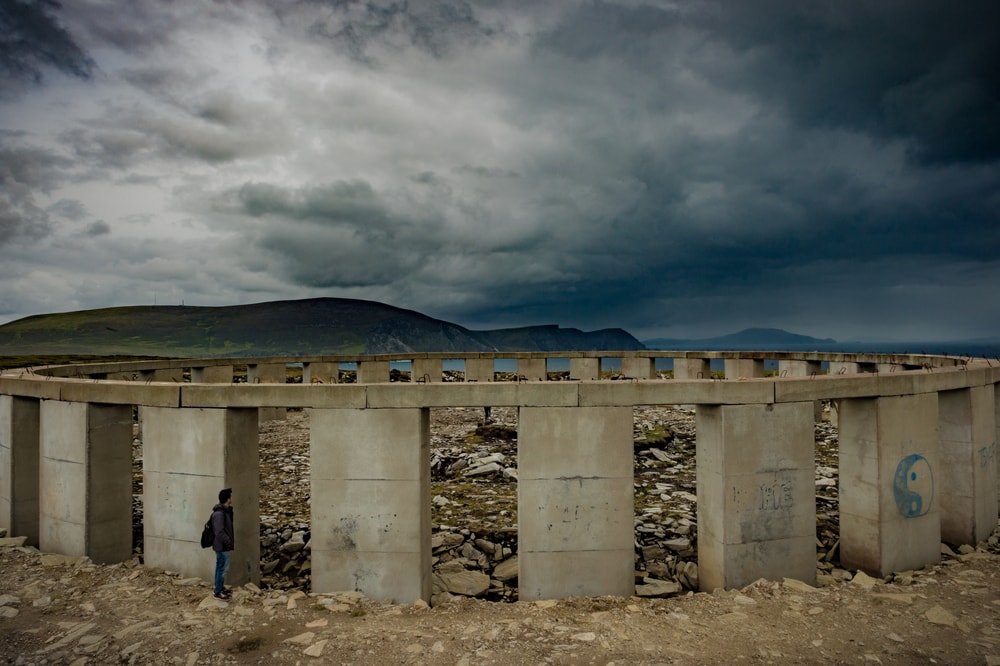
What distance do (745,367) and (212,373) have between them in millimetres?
23368

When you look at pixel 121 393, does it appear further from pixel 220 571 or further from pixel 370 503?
pixel 370 503

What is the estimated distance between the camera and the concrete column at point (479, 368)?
25391 millimetres

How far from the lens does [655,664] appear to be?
5941 millimetres

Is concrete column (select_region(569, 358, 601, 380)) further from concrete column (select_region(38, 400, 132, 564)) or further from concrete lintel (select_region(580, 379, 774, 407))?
concrete column (select_region(38, 400, 132, 564))

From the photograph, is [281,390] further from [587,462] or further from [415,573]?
[587,462]

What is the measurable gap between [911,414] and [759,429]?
3.10 meters

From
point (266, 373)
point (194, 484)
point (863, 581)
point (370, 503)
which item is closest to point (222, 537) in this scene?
point (194, 484)

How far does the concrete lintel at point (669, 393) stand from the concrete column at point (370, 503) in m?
2.66

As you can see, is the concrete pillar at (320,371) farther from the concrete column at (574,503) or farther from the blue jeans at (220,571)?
the concrete column at (574,503)

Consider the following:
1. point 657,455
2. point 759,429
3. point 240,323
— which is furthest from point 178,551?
point 240,323

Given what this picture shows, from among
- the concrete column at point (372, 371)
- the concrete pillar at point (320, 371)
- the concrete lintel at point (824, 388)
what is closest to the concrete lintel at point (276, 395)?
the concrete lintel at point (824, 388)

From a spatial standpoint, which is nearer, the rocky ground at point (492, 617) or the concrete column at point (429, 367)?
the rocky ground at point (492, 617)

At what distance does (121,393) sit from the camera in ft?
29.7

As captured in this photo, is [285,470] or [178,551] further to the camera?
[285,470]
